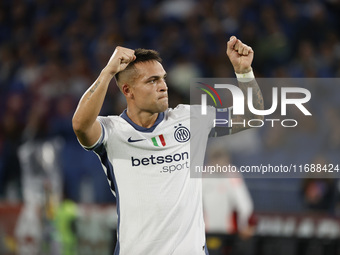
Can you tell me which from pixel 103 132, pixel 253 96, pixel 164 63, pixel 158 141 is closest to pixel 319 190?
pixel 164 63

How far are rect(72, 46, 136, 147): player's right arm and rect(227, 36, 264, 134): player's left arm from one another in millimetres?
676

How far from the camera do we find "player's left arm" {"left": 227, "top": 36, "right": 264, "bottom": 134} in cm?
418

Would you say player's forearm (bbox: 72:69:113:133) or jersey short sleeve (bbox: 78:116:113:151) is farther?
jersey short sleeve (bbox: 78:116:113:151)

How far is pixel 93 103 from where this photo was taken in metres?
3.97

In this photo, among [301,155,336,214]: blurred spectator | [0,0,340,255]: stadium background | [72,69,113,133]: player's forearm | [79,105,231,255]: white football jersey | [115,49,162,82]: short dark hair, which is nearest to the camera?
[72,69,113,133]: player's forearm

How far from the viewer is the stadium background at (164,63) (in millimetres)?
8820

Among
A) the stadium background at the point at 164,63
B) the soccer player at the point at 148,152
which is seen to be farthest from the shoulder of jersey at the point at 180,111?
the stadium background at the point at 164,63

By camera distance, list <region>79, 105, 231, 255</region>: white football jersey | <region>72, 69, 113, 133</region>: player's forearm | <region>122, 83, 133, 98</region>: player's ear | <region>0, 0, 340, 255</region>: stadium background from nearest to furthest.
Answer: <region>72, 69, 113, 133</region>: player's forearm → <region>79, 105, 231, 255</region>: white football jersey → <region>122, 83, 133, 98</region>: player's ear → <region>0, 0, 340, 255</region>: stadium background

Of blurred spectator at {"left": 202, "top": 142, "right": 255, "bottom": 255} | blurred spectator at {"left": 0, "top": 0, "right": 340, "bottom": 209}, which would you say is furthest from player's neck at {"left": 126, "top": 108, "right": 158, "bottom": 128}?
blurred spectator at {"left": 0, "top": 0, "right": 340, "bottom": 209}

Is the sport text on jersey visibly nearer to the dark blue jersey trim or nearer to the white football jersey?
the white football jersey

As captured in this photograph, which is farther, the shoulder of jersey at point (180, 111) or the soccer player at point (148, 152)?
the shoulder of jersey at point (180, 111)

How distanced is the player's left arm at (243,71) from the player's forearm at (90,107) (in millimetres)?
845

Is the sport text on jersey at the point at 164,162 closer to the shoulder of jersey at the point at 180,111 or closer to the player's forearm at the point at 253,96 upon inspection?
the shoulder of jersey at the point at 180,111

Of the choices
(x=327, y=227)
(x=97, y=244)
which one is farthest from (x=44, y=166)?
(x=327, y=227)
